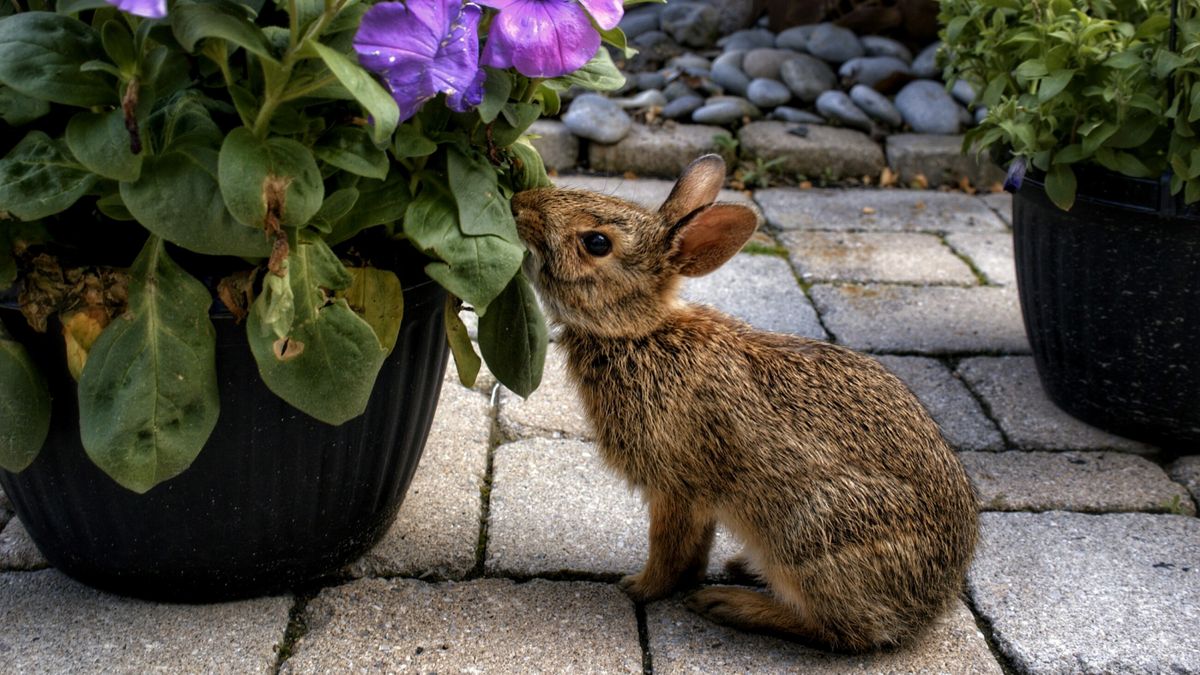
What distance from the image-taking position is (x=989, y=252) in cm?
506

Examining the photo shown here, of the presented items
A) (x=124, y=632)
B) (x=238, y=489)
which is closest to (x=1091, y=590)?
(x=238, y=489)

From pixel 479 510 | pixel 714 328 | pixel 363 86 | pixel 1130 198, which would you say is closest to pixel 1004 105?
pixel 1130 198

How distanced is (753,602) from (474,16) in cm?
144

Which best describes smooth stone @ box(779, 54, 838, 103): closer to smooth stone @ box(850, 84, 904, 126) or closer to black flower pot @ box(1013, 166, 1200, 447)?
smooth stone @ box(850, 84, 904, 126)

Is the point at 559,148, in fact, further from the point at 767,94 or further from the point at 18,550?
the point at 18,550

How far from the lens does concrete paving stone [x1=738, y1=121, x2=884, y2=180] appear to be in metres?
5.98

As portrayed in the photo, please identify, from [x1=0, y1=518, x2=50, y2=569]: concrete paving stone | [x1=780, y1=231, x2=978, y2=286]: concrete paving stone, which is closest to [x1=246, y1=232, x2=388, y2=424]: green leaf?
[x1=0, y1=518, x2=50, y2=569]: concrete paving stone

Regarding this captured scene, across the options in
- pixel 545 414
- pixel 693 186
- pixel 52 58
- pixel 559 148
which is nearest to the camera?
pixel 52 58

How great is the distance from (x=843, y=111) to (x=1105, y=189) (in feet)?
10.0

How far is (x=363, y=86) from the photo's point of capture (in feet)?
5.53

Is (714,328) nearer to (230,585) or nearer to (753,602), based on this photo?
(753,602)

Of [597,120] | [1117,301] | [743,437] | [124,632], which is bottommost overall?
[597,120]

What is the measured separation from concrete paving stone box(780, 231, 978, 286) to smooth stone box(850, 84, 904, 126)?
128cm

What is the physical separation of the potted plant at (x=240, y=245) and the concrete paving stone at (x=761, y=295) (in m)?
1.93
